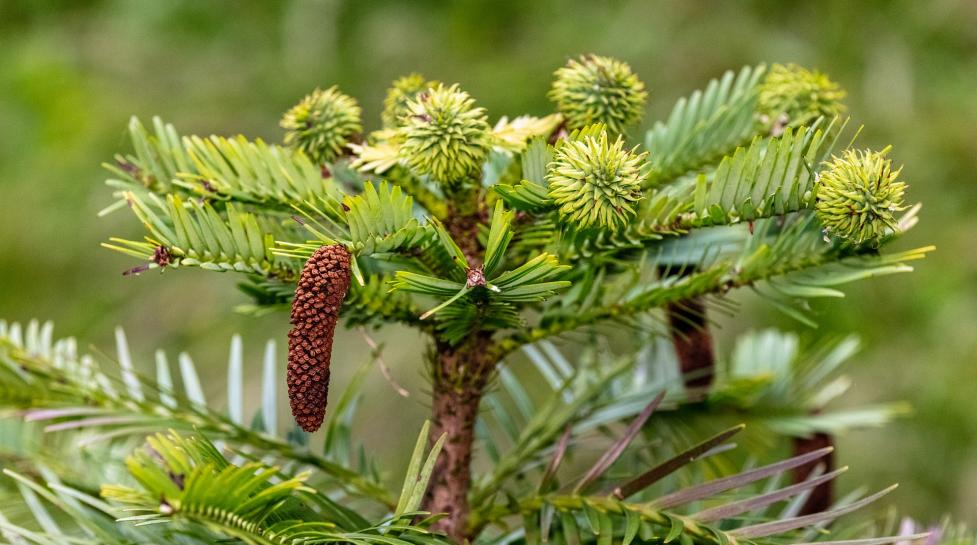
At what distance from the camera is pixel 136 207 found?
37cm

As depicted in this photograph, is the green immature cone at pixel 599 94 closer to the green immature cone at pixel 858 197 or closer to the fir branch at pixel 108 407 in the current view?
the green immature cone at pixel 858 197

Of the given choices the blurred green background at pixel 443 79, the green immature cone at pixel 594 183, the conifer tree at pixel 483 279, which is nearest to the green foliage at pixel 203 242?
the conifer tree at pixel 483 279

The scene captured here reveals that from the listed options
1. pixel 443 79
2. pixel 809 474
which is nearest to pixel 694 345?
pixel 809 474

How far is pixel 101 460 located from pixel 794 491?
0.34 meters

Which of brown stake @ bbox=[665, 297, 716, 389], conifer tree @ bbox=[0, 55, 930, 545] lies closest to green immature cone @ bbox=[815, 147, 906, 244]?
conifer tree @ bbox=[0, 55, 930, 545]

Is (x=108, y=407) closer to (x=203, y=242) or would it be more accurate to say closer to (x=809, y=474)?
(x=203, y=242)

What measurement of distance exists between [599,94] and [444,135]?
79mm

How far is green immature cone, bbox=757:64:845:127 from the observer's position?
0.44 metres

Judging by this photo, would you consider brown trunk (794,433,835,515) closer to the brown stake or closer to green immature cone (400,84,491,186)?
the brown stake

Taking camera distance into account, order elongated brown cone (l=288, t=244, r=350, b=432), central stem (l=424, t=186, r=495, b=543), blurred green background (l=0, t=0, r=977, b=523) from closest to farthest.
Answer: elongated brown cone (l=288, t=244, r=350, b=432)
central stem (l=424, t=186, r=495, b=543)
blurred green background (l=0, t=0, r=977, b=523)

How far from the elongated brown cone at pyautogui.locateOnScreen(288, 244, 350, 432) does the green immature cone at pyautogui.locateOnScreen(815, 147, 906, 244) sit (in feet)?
0.54

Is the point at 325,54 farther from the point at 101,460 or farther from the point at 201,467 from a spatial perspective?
the point at 201,467

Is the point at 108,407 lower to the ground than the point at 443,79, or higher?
lower

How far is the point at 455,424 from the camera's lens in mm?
433
